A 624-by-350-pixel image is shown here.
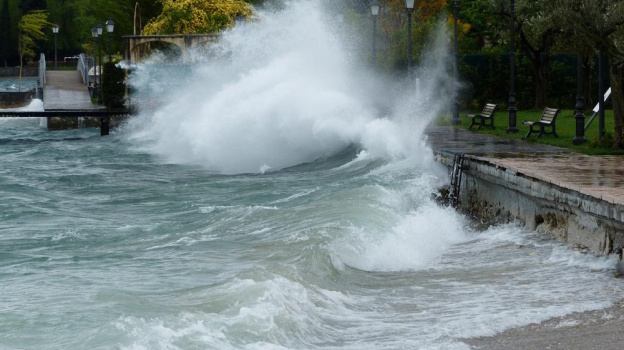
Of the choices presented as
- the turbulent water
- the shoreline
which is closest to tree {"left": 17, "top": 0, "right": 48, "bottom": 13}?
the turbulent water

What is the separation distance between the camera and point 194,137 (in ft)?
107

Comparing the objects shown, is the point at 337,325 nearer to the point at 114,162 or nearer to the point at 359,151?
the point at 359,151

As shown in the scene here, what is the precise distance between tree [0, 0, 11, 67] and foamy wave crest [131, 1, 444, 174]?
258ft

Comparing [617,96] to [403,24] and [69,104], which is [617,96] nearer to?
[403,24]

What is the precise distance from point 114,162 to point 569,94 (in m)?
16.3

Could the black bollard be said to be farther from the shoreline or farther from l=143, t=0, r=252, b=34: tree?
the shoreline

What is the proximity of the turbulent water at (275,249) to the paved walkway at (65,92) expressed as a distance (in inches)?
924

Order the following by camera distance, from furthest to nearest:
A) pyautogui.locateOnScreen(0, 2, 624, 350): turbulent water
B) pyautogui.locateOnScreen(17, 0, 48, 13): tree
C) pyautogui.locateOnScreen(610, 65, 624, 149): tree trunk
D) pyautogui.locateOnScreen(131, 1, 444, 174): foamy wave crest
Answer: pyautogui.locateOnScreen(17, 0, 48, 13): tree < pyautogui.locateOnScreen(131, 1, 444, 174): foamy wave crest < pyautogui.locateOnScreen(610, 65, 624, 149): tree trunk < pyautogui.locateOnScreen(0, 2, 624, 350): turbulent water

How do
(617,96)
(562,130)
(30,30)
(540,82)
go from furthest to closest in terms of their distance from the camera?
(30,30), (540,82), (562,130), (617,96)

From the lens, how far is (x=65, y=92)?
63531 millimetres

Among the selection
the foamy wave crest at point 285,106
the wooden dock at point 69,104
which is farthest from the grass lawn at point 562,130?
the wooden dock at point 69,104

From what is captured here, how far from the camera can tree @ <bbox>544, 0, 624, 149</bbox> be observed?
65.9 ft

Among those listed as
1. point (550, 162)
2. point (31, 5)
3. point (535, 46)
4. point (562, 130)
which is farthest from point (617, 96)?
point (31, 5)

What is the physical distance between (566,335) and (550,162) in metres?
8.53
